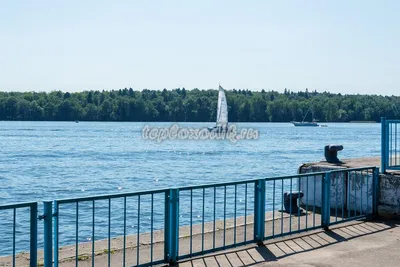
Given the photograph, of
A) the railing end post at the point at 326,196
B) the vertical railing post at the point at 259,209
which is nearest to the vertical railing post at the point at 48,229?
the vertical railing post at the point at 259,209

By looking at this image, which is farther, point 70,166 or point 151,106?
point 151,106

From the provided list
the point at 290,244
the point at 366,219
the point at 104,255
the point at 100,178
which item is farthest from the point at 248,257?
the point at 100,178

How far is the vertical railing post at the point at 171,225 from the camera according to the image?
846 centimetres

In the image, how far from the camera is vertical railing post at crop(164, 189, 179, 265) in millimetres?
8461

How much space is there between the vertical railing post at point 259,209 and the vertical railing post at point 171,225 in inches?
66.7

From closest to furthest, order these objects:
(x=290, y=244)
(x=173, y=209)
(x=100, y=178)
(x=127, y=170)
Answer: (x=173, y=209), (x=290, y=244), (x=100, y=178), (x=127, y=170)

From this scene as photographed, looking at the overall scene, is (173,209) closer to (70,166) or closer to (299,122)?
(70,166)

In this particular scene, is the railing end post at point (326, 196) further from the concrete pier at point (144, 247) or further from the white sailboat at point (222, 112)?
the white sailboat at point (222, 112)

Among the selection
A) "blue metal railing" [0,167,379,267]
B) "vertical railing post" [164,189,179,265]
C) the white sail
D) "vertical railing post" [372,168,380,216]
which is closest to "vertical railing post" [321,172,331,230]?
"blue metal railing" [0,167,379,267]

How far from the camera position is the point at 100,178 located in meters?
40.6

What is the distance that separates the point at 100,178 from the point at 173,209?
3274cm

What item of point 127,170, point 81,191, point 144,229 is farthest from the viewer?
point 127,170

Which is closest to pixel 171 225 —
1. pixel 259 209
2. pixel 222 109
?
pixel 259 209

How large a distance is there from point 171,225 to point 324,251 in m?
2.59
